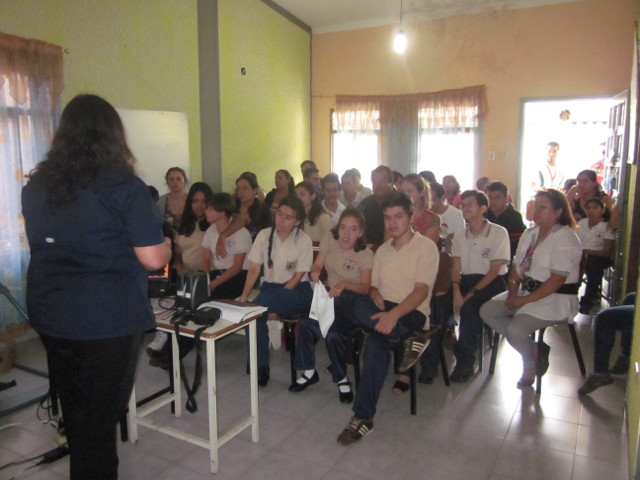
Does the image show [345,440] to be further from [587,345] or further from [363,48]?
[363,48]

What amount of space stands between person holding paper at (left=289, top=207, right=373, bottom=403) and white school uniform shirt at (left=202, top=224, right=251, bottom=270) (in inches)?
23.9

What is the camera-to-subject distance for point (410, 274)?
2684 millimetres

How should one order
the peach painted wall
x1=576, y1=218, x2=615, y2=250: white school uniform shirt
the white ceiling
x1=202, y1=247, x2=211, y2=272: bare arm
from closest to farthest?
x1=202, y1=247, x2=211, y2=272: bare arm → x1=576, y1=218, x2=615, y2=250: white school uniform shirt → the peach painted wall → the white ceiling

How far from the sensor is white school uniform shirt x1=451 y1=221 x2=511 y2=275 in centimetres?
318

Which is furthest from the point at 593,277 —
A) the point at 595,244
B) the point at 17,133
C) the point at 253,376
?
the point at 17,133

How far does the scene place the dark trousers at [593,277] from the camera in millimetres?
4531

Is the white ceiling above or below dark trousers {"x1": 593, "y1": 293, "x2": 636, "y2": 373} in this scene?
above

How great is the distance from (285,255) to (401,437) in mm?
1265

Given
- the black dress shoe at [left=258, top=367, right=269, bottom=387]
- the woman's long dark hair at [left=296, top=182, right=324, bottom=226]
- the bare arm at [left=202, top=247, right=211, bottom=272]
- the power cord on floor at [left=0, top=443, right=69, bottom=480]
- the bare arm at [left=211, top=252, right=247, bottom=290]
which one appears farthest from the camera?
the woman's long dark hair at [left=296, top=182, right=324, bottom=226]

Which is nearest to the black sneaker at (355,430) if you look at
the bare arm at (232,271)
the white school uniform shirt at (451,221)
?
the bare arm at (232,271)

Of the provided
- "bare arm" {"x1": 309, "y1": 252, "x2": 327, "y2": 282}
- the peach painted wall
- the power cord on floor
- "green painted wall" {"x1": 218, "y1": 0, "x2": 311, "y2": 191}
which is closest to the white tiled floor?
the power cord on floor

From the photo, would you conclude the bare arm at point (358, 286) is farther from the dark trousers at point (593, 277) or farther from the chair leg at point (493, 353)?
the dark trousers at point (593, 277)

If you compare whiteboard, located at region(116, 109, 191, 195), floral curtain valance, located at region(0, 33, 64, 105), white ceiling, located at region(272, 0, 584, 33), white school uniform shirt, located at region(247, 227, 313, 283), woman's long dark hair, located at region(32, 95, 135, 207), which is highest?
white ceiling, located at region(272, 0, 584, 33)

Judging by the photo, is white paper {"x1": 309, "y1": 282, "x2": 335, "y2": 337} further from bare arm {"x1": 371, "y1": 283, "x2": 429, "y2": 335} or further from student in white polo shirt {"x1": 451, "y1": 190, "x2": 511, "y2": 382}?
student in white polo shirt {"x1": 451, "y1": 190, "x2": 511, "y2": 382}
